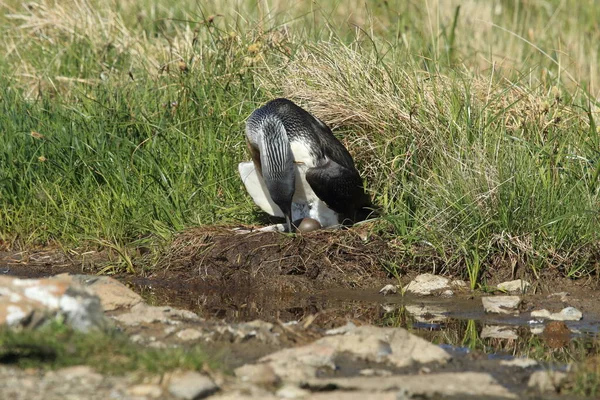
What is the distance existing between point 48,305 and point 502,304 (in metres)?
2.72

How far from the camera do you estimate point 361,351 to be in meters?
4.21

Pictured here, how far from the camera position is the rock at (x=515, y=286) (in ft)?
19.0

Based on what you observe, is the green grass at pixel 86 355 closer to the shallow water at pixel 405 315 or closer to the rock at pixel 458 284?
the shallow water at pixel 405 315

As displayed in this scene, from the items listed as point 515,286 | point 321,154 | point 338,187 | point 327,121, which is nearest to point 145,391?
point 515,286

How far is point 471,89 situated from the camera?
6.98 meters

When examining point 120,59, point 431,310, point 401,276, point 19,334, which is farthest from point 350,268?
point 120,59

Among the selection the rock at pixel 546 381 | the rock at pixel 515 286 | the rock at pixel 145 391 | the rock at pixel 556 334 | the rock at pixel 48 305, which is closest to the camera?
the rock at pixel 145 391

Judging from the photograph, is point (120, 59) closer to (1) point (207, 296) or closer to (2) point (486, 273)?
(1) point (207, 296)

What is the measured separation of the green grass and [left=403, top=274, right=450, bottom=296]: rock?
7.95 feet

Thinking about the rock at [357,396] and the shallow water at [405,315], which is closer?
the rock at [357,396]

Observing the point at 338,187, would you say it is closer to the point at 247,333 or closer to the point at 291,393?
the point at 247,333

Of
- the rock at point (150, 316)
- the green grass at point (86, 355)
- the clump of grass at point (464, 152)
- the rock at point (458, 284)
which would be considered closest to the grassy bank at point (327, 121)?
the clump of grass at point (464, 152)

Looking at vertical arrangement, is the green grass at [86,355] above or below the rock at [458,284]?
above

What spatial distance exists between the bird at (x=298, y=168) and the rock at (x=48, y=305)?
2.66 meters
